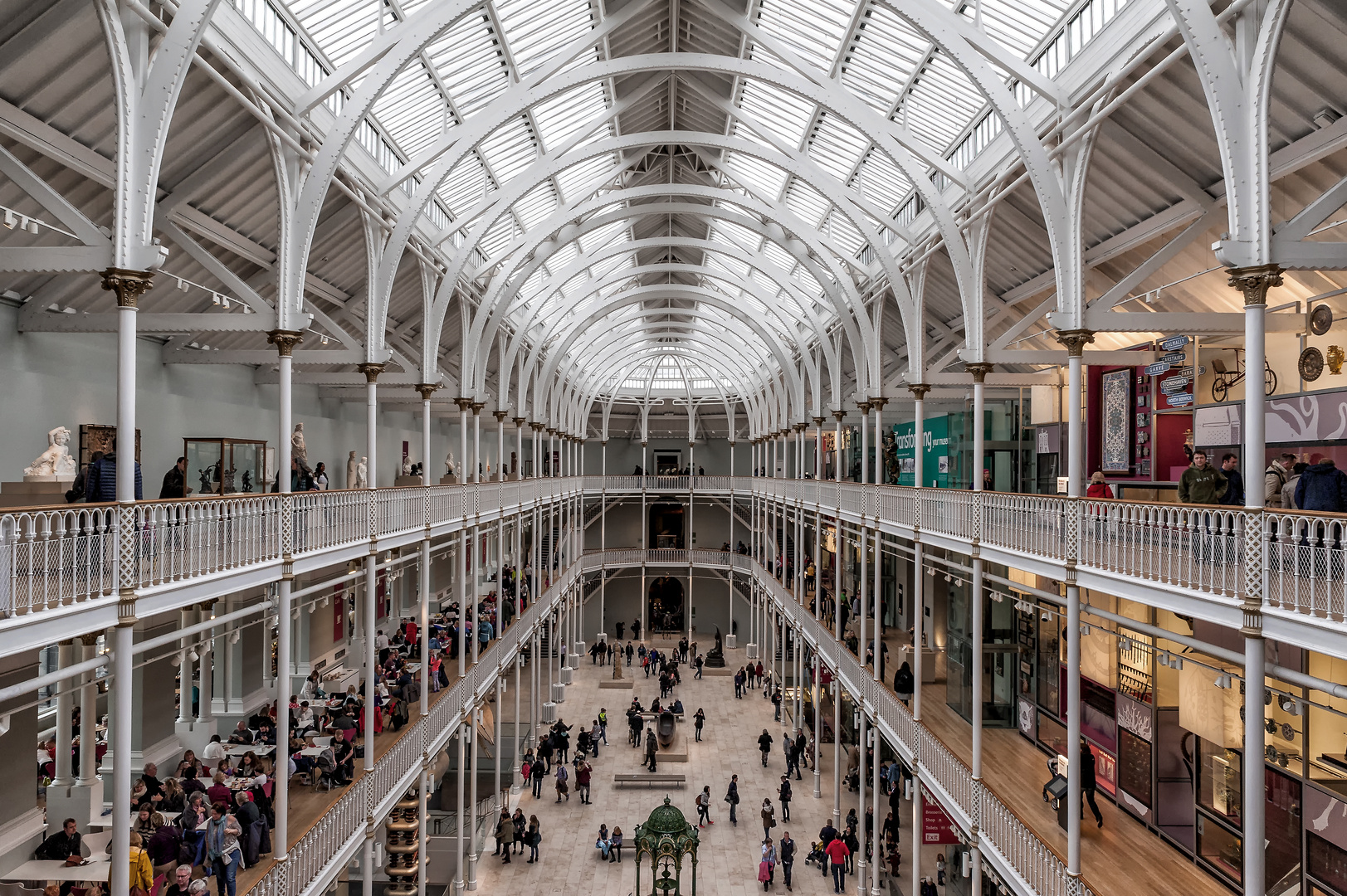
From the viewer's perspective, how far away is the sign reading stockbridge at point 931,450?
87.7 feet

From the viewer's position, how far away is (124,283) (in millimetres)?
8023

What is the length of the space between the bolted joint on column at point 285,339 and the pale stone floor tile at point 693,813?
15.1 meters

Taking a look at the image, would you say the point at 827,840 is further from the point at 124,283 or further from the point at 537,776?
the point at 124,283

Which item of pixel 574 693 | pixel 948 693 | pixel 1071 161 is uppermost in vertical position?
pixel 1071 161

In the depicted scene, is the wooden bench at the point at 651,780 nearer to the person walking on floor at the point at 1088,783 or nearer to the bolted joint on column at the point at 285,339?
the person walking on floor at the point at 1088,783

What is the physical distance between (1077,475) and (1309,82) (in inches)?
206

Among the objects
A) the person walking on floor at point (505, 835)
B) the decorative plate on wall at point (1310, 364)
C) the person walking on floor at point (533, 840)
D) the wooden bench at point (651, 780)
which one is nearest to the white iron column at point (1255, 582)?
the decorative plate on wall at point (1310, 364)

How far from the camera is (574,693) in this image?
38875 millimetres

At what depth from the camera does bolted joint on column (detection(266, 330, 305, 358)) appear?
11781 millimetres

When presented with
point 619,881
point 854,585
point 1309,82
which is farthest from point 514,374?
point 1309,82

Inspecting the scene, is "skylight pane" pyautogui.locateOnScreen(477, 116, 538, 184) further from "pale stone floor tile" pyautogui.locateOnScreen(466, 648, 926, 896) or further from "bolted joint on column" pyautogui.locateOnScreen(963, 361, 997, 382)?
"pale stone floor tile" pyautogui.locateOnScreen(466, 648, 926, 896)

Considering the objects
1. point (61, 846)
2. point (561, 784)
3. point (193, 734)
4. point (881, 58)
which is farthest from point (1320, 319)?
point (193, 734)

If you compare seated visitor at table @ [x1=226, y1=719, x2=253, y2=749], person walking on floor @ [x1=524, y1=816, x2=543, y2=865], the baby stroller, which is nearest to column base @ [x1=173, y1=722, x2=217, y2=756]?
seated visitor at table @ [x1=226, y1=719, x2=253, y2=749]

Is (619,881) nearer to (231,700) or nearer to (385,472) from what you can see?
(231,700)
